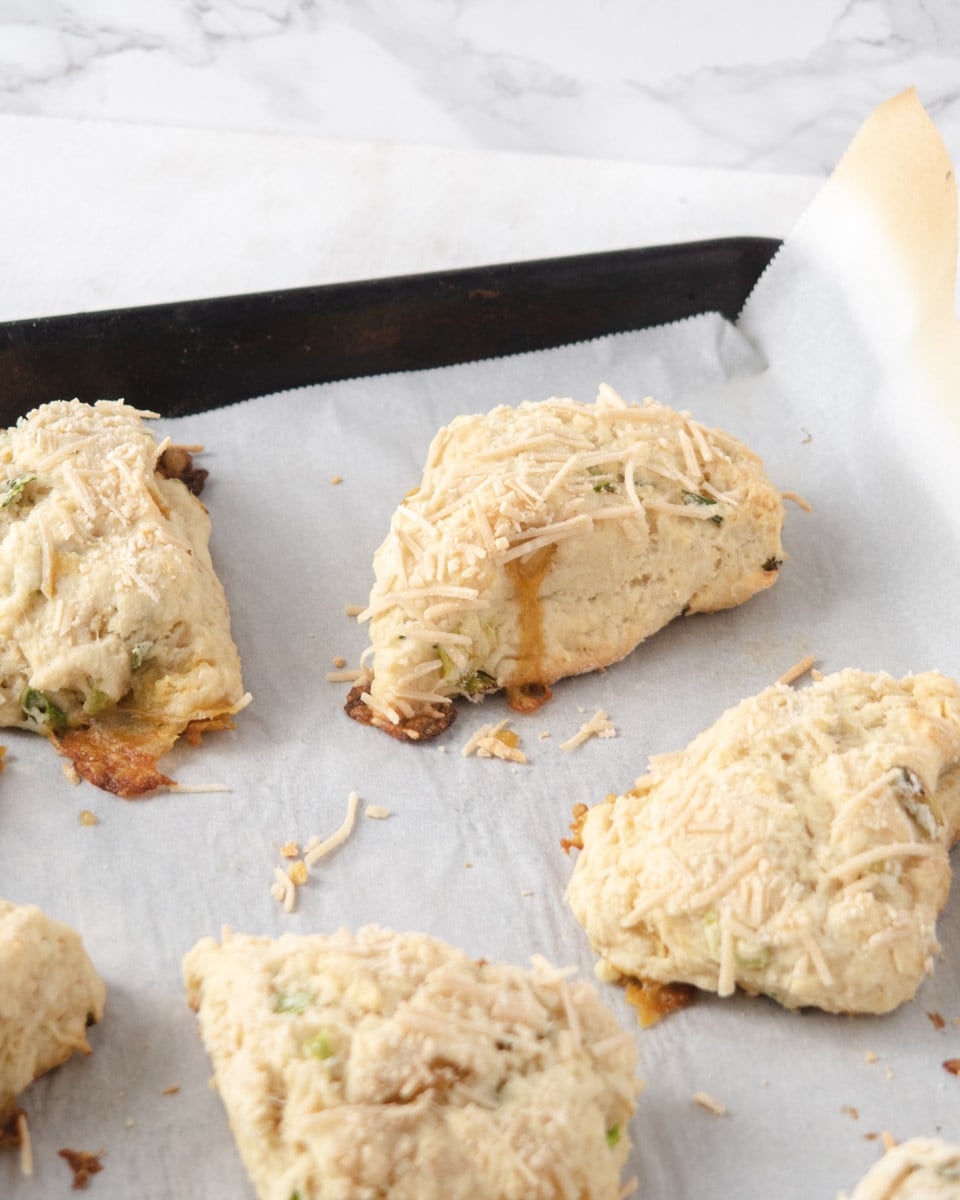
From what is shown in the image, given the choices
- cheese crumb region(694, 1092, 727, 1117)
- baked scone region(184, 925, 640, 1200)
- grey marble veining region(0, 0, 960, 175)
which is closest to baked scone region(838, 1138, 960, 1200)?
cheese crumb region(694, 1092, 727, 1117)

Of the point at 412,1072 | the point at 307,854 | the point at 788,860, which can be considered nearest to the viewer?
the point at 412,1072

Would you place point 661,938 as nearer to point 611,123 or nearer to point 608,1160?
point 608,1160

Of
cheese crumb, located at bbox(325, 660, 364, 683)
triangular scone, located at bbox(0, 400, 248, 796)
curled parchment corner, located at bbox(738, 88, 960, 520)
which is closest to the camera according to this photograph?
triangular scone, located at bbox(0, 400, 248, 796)

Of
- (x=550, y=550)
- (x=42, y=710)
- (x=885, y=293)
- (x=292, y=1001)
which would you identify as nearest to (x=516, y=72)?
(x=885, y=293)

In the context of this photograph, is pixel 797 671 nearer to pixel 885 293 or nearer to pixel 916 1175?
pixel 885 293

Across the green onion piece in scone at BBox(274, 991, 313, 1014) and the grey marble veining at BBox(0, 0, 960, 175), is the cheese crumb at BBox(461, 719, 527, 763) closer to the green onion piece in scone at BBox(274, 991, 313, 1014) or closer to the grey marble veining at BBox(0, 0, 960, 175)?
the green onion piece in scone at BBox(274, 991, 313, 1014)

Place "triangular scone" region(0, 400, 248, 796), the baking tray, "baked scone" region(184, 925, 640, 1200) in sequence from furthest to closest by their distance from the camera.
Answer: the baking tray, "triangular scone" region(0, 400, 248, 796), "baked scone" region(184, 925, 640, 1200)

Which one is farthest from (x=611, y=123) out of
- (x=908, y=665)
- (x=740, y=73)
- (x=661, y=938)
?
(x=661, y=938)
